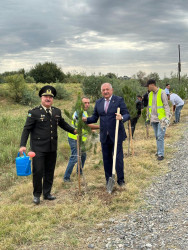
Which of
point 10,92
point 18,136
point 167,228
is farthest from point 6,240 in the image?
point 10,92

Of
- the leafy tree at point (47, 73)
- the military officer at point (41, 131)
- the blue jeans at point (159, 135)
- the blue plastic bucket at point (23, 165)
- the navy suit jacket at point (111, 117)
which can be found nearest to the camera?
the blue plastic bucket at point (23, 165)

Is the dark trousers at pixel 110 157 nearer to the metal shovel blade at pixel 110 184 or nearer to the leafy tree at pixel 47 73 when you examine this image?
the metal shovel blade at pixel 110 184

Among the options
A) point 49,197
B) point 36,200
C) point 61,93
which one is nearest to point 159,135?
point 49,197

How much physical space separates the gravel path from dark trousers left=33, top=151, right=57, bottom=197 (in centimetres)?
146

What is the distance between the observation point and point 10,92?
1085 inches

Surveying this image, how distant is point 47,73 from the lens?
52.1 metres

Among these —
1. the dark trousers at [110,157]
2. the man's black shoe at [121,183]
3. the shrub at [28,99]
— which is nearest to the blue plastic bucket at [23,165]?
the dark trousers at [110,157]

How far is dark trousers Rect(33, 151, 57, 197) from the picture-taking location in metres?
4.95

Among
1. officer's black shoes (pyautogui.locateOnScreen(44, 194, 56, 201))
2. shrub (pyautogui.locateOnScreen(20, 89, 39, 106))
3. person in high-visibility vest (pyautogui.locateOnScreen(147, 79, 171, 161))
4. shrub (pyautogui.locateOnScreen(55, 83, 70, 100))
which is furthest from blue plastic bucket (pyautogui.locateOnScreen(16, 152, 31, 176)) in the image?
shrub (pyautogui.locateOnScreen(55, 83, 70, 100))

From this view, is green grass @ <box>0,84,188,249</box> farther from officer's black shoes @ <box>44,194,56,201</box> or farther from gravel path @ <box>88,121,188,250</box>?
gravel path @ <box>88,121,188,250</box>

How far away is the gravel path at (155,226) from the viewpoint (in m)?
3.69

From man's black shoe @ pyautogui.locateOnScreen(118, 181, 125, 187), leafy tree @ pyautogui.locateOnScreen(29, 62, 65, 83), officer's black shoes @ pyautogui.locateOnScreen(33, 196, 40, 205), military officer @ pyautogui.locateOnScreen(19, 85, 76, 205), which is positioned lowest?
officer's black shoes @ pyautogui.locateOnScreen(33, 196, 40, 205)

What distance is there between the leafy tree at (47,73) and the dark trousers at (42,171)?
48040 millimetres

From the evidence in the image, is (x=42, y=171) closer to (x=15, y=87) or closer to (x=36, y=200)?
(x=36, y=200)
